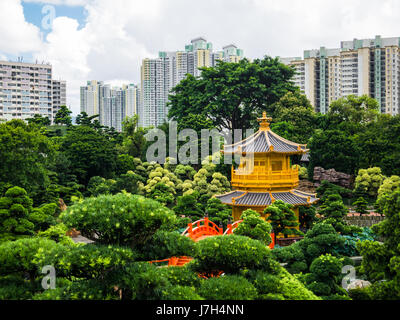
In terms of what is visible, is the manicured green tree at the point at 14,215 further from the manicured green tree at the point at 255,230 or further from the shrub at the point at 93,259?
the shrub at the point at 93,259

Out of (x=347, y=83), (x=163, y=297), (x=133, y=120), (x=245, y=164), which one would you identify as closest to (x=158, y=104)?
(x=347, y=83)

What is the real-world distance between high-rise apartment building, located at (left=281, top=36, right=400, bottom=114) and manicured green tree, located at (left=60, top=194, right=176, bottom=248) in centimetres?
5787

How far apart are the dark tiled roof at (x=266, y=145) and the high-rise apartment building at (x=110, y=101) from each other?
8060 cm

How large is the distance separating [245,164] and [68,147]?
15.4m

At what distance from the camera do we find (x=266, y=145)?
20.3 m

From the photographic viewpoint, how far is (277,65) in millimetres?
41625

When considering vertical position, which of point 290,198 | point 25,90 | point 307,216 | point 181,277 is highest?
point 25,90

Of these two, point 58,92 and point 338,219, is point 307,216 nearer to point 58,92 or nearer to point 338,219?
point 338,219

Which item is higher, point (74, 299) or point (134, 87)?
point (134, 87)

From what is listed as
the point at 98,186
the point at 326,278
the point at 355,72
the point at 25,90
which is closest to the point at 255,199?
the point at 326,278

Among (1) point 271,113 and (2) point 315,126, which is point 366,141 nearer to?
(2) point 315,126

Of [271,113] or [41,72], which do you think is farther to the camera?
[41,72]

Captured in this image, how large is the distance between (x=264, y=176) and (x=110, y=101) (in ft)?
302

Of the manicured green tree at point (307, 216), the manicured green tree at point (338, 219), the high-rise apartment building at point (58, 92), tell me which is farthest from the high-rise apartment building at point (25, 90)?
Answer: the manicured green tree at point (338, 219)
